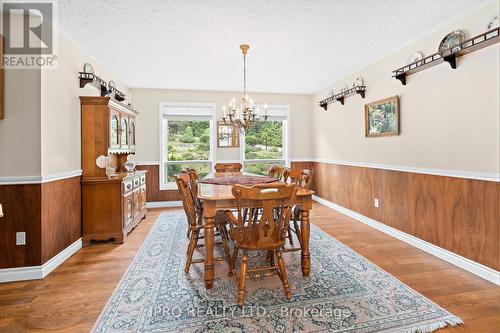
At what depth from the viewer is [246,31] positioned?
9.75 feet

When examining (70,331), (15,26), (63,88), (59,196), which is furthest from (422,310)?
(15,26)

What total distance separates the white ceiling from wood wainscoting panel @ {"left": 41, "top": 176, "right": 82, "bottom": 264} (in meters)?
1.73

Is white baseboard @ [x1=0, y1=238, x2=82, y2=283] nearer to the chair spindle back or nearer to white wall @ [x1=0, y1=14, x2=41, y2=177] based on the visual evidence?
white wall @ [x1=0, y1=14, x2=41, y2=177]

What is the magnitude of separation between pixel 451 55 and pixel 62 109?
4117 mm

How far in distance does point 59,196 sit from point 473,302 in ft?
13.0

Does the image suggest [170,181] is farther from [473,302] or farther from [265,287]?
[473,302]

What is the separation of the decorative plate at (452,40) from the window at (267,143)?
11.7 ft

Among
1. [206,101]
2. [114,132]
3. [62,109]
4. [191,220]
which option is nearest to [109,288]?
[191,220]

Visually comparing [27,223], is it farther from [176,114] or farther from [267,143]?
[267,143]

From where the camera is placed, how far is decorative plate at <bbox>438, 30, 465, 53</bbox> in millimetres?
2676

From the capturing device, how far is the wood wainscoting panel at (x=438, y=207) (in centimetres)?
248

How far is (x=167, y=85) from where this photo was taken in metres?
5.33

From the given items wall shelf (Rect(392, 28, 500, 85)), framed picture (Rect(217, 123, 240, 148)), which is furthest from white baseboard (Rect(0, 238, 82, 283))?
wall shelf (Rect(392, 28, 500, 85))

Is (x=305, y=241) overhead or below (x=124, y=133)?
below
